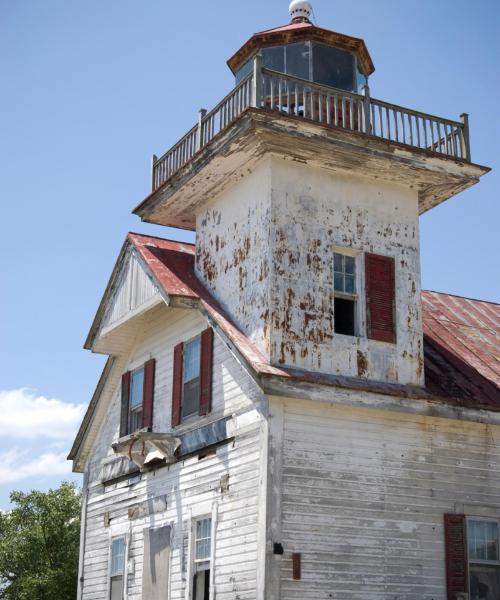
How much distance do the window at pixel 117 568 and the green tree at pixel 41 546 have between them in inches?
494

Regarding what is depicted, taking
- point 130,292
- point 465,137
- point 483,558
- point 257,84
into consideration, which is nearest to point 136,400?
point 130,292

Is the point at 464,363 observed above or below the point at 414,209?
below

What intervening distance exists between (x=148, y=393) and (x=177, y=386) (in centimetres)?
148

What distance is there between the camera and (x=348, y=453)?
15852mm

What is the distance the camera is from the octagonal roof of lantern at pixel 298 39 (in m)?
18.8

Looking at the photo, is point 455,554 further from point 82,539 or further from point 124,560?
point 82,539

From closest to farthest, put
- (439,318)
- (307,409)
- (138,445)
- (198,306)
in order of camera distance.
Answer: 1. (307,409)
2. (198,306)
3. (138,445)
4. (439,318)

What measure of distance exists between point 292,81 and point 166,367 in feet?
21.4

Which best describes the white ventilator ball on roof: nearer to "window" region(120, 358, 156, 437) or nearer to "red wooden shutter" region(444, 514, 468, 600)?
"window" region(120, 358, 156, 437)

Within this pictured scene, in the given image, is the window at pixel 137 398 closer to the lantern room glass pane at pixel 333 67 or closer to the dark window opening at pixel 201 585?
the dark window opening at pixel 201 585

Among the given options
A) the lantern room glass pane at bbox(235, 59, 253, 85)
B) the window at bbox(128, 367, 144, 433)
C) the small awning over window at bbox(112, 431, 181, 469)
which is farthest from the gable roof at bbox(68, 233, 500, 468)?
the lantern room glass pane at bbox(235, 59, 253, 85)

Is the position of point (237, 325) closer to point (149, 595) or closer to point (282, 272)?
point (282, 272)

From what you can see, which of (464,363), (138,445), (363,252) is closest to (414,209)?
(363,252)

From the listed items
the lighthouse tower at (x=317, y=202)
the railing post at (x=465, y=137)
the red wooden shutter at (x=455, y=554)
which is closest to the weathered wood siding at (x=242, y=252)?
the lighthouse tower at (x=317, y=202)
